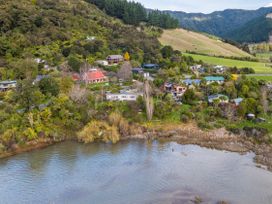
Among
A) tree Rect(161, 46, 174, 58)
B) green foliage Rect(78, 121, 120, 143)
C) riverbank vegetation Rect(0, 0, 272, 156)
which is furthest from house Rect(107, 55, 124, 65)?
green foliage Rect(78, 121, 120, 143)

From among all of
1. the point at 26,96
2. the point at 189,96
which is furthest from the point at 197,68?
the point at 26,96

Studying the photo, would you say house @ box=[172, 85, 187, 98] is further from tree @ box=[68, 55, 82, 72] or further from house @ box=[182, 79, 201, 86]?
tree @ box=[68, 55, 82, 72]

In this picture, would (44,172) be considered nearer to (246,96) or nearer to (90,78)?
(90,78)

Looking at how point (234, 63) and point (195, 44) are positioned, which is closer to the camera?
point (234, 63)

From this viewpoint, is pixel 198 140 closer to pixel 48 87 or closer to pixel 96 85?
pixel 96 85

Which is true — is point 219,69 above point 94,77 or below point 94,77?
above

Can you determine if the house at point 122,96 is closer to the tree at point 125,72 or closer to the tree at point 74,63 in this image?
the tree at point 125,72

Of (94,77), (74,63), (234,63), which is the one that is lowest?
(94,77)
